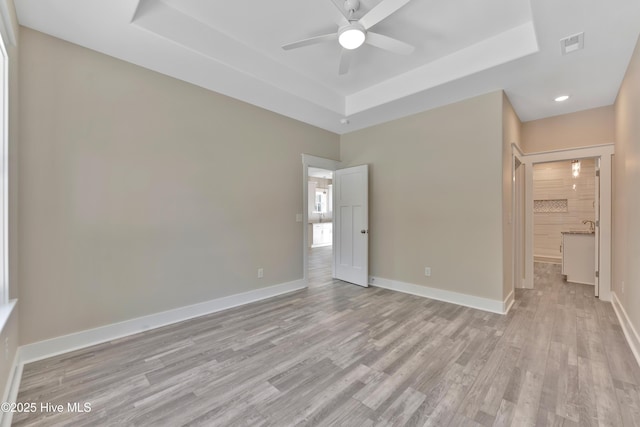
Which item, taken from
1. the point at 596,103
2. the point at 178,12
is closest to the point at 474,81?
the point at 596,103

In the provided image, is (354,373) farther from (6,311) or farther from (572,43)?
(572,43)

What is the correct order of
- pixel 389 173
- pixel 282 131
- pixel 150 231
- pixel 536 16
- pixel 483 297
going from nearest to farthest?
pixel 536 16, pixel 150 231, pixel 483 297, pixel 282 131, pixel 389 173

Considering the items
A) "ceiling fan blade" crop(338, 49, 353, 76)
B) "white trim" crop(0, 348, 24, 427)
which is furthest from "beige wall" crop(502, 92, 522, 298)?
"white trim" crop(0, 348, 24, 427)

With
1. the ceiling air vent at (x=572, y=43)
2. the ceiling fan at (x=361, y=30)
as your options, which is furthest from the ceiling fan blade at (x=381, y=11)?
the ceiling air vent at (x=572, y=43)

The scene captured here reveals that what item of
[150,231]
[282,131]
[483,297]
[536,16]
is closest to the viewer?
[536,16]

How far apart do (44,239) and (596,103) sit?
6.67 metres

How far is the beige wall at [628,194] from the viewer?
2.37 metres

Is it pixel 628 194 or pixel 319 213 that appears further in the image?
pixel 319 213

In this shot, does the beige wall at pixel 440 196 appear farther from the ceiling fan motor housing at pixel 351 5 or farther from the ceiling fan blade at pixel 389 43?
the ceiling fan motor housing at pixel 351 5

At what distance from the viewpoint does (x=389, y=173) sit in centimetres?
444

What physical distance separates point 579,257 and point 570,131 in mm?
2266

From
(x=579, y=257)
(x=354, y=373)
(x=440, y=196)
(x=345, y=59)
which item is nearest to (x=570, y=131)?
(x=579, y=257)

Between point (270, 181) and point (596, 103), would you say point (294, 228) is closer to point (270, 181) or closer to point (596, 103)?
A: point (270, 181)

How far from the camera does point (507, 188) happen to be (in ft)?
11.6
